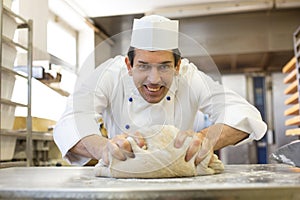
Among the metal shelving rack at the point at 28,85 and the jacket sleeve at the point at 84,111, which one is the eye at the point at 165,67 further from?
the metal shelving rack at the point at 28,85

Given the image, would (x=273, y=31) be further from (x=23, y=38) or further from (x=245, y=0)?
(x=23, y=38)

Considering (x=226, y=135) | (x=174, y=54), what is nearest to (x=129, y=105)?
(x=174, y=54)

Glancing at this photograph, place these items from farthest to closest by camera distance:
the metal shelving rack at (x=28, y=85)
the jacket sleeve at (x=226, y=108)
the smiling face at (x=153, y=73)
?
the metal shelving rack at (x=28, y=85)
the jacket sleeve at (x=226, y=108)
the smiling face at (x=153, y=73)

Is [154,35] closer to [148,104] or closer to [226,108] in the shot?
[148,104]

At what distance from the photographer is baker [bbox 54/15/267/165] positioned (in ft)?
2.77

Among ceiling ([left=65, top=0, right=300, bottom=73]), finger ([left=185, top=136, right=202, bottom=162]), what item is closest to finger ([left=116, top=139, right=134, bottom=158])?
finger ([left=185, top=136, right=202, bottom=162])

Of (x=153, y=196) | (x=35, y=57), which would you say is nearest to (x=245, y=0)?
(x=35, y=57)

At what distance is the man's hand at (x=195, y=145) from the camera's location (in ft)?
2.51

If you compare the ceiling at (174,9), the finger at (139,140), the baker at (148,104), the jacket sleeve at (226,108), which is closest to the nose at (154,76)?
the baker at (148,104)

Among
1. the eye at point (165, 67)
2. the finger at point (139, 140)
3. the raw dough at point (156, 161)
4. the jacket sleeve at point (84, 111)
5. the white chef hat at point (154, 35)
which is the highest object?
the white chef hat at point (154, 35)

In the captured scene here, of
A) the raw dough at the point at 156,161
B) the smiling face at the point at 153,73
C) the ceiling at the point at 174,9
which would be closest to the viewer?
the raw dough at the point at 156,161

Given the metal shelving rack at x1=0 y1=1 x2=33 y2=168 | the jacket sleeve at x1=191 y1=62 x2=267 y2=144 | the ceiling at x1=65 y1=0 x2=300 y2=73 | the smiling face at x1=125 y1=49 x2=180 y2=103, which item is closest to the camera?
the smiling face at x1=125 y1=49 x2=180 y2=103

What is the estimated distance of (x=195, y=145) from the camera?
79 centimetres

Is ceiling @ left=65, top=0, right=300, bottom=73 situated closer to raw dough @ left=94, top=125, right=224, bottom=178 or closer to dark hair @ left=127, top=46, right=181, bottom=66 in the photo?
dark hair @ left=127, top=46, right=181, bottom=66
